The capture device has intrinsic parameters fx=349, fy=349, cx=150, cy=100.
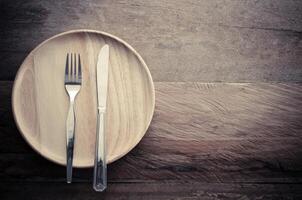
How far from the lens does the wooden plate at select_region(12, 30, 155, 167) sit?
672 millimetres

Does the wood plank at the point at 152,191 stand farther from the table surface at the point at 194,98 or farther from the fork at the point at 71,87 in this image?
the fork at the point at 71,87

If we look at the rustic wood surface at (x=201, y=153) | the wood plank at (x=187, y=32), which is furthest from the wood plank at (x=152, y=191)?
the wood plank at (x=187, y=32)

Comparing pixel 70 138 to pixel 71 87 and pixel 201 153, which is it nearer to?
pixel 71 87

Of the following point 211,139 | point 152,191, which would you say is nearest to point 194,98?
point 211,139

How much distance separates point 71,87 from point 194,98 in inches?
11.0

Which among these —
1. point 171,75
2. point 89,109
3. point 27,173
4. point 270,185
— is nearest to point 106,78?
point 89,109

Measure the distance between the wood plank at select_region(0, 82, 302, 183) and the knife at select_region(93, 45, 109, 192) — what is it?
0.33ft

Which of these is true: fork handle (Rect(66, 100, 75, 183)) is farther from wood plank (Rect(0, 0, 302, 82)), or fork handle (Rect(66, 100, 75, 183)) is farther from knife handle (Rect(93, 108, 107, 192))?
wood plank (Rect(0, 0, 302, 82))

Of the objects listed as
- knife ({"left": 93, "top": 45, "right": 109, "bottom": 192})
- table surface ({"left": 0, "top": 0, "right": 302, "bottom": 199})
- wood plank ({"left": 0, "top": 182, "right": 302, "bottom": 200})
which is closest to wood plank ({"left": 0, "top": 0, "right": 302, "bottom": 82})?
table surface ({"left": 0, "top": 0, "right": 302, "bottom": 199})

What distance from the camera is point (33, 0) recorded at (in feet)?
2.58

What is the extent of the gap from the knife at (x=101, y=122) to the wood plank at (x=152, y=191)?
102mm

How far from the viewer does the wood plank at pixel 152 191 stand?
749 mm

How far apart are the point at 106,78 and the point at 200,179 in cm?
31

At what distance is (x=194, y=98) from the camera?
2.61 ft
